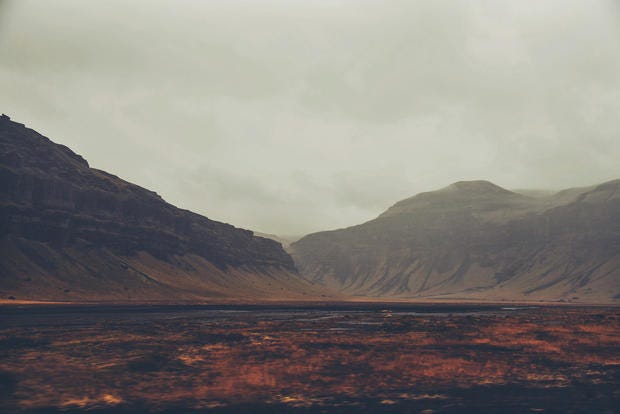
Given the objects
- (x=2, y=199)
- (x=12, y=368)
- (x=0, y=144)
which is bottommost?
(x=12, y=368)

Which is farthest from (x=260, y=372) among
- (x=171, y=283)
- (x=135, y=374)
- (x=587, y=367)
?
(x=171, y=283)

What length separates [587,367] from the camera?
3716 centimetres

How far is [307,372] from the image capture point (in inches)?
1358

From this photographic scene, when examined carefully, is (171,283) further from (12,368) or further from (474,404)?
(474,404)

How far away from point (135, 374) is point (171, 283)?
171 meters

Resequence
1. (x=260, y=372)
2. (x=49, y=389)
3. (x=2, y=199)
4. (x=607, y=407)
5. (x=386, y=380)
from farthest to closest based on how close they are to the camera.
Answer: (x=2, y=199) < (x=260, y=372) < (x=386, y=380) < (x=49, y=389) < (x=607, y=407)

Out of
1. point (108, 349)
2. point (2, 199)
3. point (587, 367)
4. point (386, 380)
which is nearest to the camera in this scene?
point (386, 380)

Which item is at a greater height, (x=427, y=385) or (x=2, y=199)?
(x=2, y=199)

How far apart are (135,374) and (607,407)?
27720mm

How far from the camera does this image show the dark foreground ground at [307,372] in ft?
84.8

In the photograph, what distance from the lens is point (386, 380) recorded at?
32094 millimetres

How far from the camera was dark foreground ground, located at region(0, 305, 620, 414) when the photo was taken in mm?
25844

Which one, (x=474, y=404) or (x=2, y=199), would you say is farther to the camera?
(x=2, y=199)

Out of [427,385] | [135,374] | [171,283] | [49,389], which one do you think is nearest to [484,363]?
[427,385]
